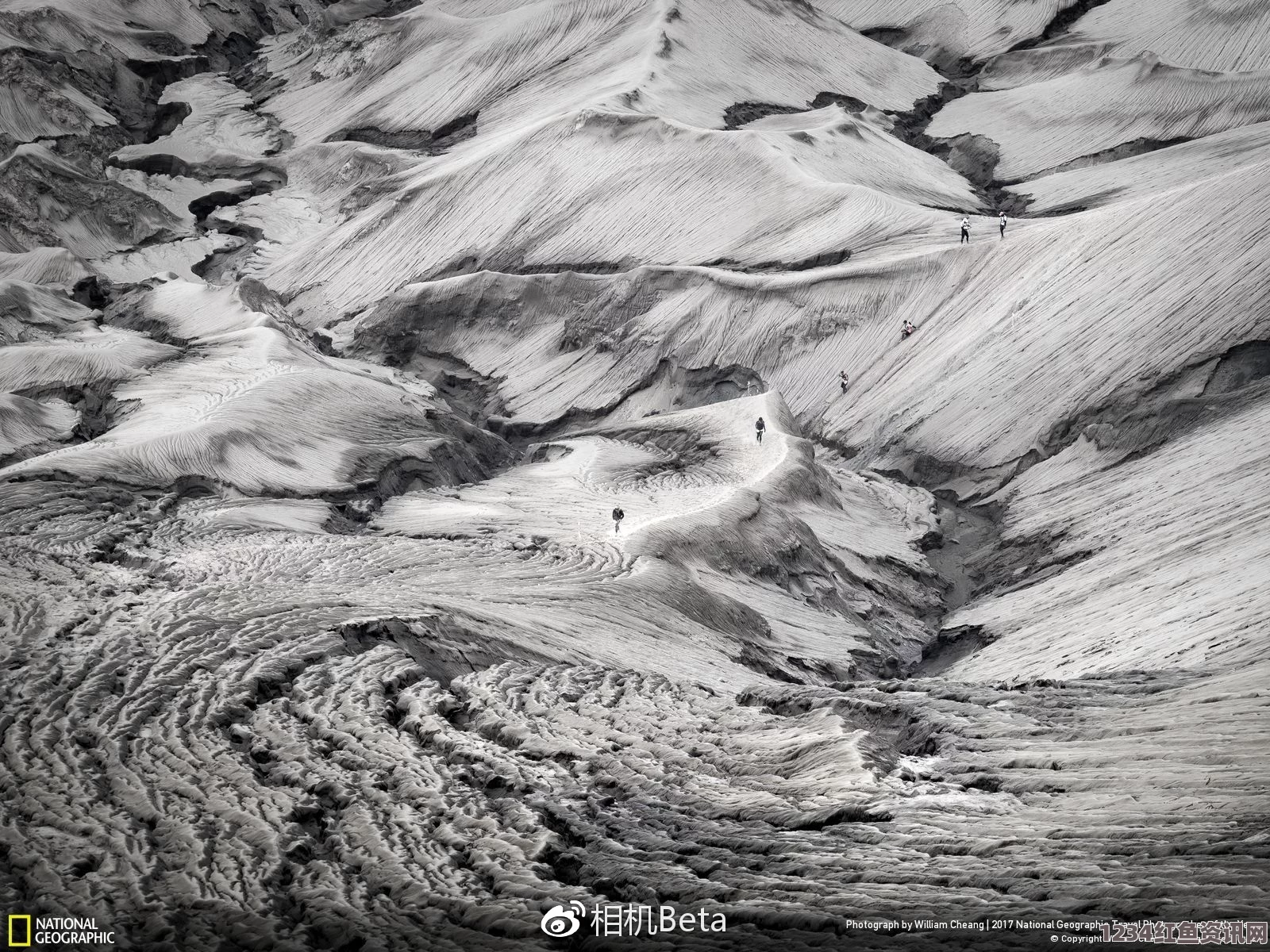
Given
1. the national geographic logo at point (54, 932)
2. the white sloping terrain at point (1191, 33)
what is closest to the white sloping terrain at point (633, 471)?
the national geographic logo at point (54, 932)

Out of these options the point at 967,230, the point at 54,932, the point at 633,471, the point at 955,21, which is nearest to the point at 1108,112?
the point at 955,21

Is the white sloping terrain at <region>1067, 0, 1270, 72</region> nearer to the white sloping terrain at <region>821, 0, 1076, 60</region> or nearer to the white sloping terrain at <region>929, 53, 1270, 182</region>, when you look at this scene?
the white sloping terrain at <region>821, 0, 1076, 60</region>

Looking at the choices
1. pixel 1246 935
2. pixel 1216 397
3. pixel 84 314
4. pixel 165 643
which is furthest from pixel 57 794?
pixel 84 314

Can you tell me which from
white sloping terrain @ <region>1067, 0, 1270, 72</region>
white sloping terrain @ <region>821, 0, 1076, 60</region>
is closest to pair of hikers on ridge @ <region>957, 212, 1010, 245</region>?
white sloping terrain @ <region>1067, 0, 1270, 72</region>

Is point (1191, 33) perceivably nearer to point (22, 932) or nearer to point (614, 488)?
point (614, 488)

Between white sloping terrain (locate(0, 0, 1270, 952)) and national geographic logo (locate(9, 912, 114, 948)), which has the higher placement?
white sloping terrain (locate(0, 0, 1270, 952))

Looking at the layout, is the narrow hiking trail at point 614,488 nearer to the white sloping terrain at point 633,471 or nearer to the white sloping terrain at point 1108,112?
the white sloping terrain at point 633,471

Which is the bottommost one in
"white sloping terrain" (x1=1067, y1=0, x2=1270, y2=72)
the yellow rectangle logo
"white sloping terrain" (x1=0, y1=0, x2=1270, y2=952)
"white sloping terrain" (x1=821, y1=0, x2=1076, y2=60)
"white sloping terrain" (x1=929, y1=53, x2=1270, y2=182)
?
the yellow rectangle logo
